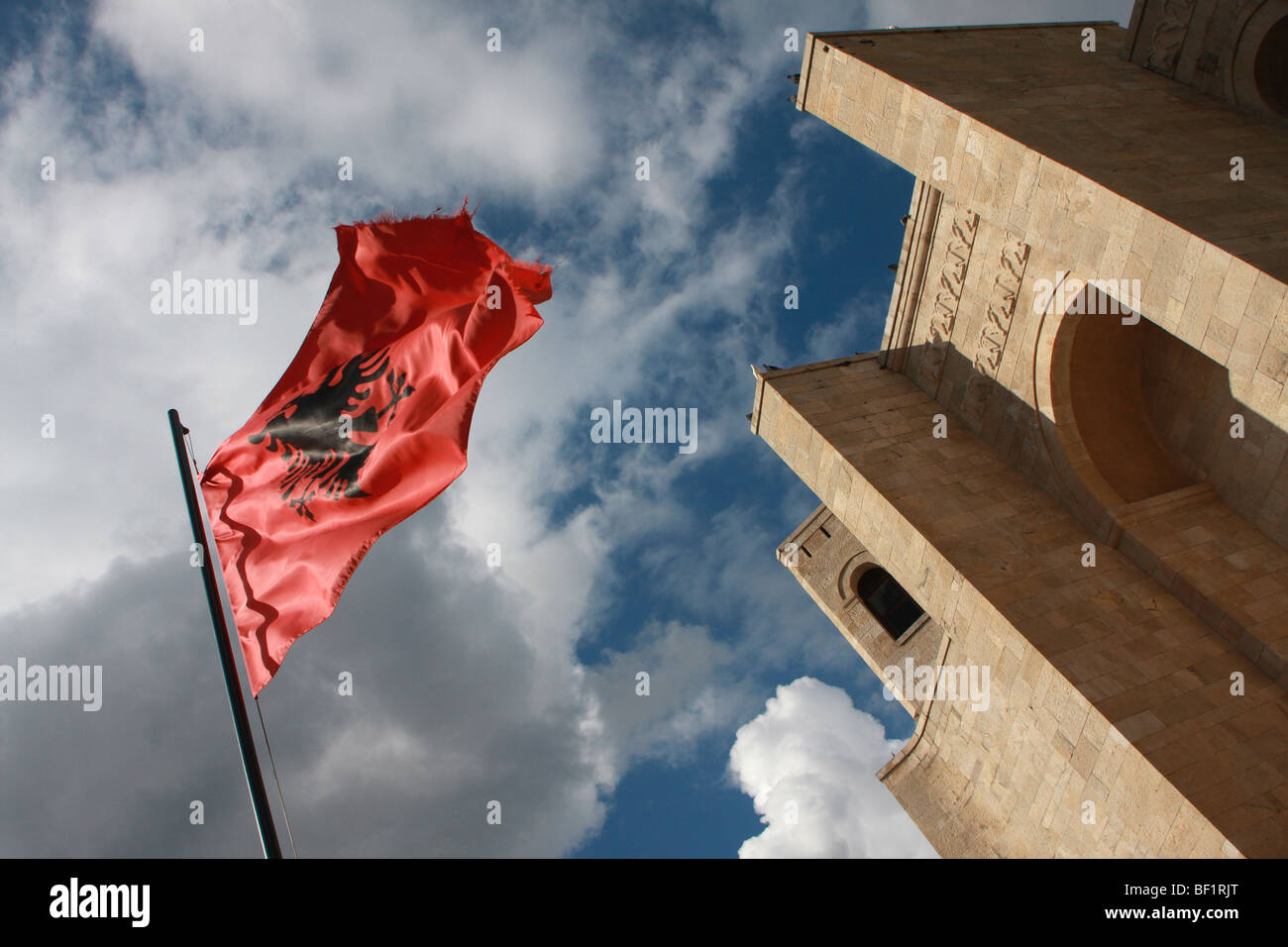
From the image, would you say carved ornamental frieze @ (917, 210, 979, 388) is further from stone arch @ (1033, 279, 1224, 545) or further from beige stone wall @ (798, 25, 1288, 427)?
stone arch @ (1033, 279, 1224, 545)

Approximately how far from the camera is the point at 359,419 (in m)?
9.98

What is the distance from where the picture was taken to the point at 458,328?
9.74m

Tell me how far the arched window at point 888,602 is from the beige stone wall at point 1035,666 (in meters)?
3.68

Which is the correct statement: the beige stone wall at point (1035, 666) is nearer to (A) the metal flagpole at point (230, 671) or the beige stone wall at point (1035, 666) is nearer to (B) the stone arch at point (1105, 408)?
(B) the stone arch at point (1105, 408)

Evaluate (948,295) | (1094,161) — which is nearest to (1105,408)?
(948,295)

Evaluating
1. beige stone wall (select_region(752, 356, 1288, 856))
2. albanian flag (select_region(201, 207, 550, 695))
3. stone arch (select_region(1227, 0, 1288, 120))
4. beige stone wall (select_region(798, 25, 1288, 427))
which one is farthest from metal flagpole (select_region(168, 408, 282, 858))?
stone arch (select_region(1227, 0, 1288, 120))

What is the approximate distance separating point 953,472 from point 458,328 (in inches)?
362

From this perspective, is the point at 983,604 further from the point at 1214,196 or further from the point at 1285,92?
the point at 1285,92

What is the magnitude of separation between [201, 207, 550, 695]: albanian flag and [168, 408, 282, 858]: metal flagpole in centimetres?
114

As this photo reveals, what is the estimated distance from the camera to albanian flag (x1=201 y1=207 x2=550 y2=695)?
29.6 ft

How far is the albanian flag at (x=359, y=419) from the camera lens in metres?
9.02

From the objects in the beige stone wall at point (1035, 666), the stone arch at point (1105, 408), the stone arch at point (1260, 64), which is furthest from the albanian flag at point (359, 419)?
the stone arch at point (1260, 64)

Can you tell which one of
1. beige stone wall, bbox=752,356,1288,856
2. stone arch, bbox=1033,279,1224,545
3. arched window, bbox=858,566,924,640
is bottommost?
arched window, bbox=858,566,924,640
